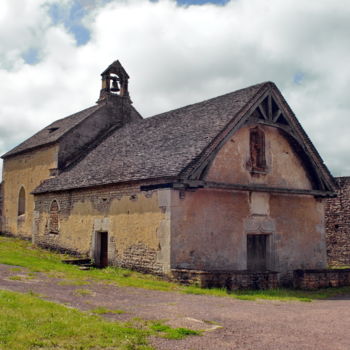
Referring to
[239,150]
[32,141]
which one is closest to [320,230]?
[239,150]

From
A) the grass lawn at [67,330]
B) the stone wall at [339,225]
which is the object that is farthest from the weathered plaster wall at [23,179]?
the grass lawn at [67,330]

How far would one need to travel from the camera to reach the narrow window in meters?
15.8

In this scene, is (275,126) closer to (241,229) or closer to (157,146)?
(241,229)

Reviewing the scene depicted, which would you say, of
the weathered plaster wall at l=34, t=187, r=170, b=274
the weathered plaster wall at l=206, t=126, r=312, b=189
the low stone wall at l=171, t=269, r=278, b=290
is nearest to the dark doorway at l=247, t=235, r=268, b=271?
the weathered plaster wall at l=206, t=126, r=312, b=189

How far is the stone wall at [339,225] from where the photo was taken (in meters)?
20.9

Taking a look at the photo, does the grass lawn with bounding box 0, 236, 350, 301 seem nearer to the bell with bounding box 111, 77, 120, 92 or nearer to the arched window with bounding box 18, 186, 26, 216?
the arched window with bounding box 18, 186, 26, 216

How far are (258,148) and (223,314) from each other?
8.71m

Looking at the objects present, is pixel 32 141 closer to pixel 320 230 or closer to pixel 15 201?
pixel 15 201

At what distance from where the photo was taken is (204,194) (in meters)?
14.0

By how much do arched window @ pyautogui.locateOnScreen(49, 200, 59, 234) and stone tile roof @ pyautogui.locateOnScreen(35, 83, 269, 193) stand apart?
2.52 feet

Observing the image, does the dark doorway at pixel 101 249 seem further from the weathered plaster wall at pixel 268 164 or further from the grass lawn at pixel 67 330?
the grass lawn at pixel 67 330

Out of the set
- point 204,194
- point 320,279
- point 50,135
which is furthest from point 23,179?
point 320,279

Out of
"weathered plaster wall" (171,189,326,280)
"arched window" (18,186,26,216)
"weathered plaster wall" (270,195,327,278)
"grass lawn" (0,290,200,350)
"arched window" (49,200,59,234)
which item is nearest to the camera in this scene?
"grass lawn" (0,290,200,350)

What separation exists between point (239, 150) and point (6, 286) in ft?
28.6
